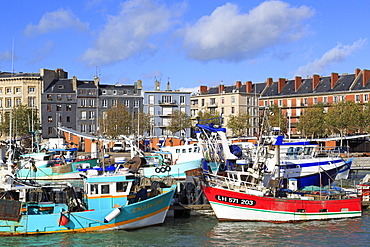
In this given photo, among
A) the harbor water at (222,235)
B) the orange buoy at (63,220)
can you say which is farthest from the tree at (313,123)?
the orange buoy at (63,220)

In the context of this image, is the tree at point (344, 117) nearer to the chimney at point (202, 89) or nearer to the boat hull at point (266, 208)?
the chimney at point (202, 89)

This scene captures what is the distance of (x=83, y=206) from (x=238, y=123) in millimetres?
70120

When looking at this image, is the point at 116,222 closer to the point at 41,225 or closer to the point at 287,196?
the point at 41,225

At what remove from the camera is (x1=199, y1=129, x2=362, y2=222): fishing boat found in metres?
30.7

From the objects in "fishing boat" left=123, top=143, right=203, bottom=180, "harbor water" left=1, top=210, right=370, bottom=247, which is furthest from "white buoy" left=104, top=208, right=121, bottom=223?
"fishing boat" left=123, top=143, right=203, bottom=180

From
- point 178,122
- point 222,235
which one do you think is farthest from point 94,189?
point 178,122

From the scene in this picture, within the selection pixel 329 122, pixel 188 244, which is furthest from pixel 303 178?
pixel 329 122

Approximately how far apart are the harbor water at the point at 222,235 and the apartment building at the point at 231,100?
70528mm

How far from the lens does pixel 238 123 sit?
9669 cm

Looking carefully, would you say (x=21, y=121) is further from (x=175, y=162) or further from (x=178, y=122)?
(x=175, y=162)

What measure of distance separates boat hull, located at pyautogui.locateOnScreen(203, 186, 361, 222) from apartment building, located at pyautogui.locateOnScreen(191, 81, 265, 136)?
69472 millimetres

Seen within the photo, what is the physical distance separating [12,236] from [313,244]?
51.7ft

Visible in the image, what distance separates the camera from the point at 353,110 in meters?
82.6

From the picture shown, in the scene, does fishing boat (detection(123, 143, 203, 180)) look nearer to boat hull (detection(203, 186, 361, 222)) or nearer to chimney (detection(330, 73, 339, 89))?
boat hull (detection(203, 186, 361, 222))
